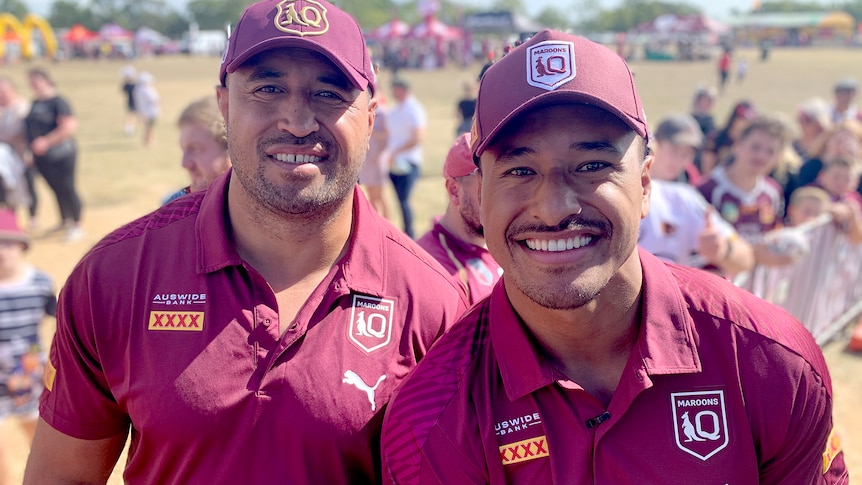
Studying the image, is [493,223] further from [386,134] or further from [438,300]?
[386,134]

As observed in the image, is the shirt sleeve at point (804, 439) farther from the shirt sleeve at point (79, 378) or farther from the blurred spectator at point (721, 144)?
the blurred spectator at point (721, 144)

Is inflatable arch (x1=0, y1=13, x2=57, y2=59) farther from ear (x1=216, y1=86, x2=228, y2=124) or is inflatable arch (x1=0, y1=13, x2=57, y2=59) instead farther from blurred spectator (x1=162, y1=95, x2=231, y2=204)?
ear (x1=216, y1=86, x2=228, y2=124)

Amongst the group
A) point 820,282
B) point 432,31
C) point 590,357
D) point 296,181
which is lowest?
point 820,282

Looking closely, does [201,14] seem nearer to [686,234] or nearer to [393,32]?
[393,32]

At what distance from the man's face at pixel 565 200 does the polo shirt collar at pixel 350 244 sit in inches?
22.1

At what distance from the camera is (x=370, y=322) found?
2.44 m

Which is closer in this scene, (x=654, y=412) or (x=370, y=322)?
(x=654, y=412)

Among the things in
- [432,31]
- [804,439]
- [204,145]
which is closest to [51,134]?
[204,145]

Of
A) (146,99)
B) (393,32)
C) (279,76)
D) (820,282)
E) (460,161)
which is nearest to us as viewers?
(279,76)

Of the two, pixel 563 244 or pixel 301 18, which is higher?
pixel 301 18

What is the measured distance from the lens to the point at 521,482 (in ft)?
6.63

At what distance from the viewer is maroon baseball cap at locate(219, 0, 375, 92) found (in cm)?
246

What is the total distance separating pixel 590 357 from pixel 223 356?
1.07 m

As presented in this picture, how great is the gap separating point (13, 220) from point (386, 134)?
6081 mm
